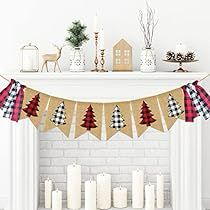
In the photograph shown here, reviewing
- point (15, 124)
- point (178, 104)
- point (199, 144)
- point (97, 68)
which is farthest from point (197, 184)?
point (15, 124)

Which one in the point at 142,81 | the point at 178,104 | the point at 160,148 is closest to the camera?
the point at 178,104

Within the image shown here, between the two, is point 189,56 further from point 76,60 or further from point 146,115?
point 76,60

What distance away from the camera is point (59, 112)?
365cm

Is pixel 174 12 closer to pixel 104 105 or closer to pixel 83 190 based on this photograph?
pixel 104 105

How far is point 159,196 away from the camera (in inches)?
165

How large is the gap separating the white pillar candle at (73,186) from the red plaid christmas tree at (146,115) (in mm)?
774

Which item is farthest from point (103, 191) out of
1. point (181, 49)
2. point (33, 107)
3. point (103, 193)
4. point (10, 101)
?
point (181, 49)

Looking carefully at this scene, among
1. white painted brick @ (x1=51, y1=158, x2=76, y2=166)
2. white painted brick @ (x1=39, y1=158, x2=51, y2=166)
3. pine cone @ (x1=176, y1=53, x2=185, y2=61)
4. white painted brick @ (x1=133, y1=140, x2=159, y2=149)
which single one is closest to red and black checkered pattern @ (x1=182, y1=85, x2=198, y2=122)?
pine cone @ (x1=176, y1=53, x2=185, y2=61)

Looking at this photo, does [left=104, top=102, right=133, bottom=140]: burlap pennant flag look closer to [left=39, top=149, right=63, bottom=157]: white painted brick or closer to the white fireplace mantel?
the white fireplace mantel

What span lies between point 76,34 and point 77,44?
69 millimetres

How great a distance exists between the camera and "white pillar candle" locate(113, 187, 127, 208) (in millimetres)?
4203

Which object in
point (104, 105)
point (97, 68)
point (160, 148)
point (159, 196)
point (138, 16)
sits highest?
point (138, 16)

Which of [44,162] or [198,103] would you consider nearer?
[198,103]

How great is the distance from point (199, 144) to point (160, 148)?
1.09 feet
